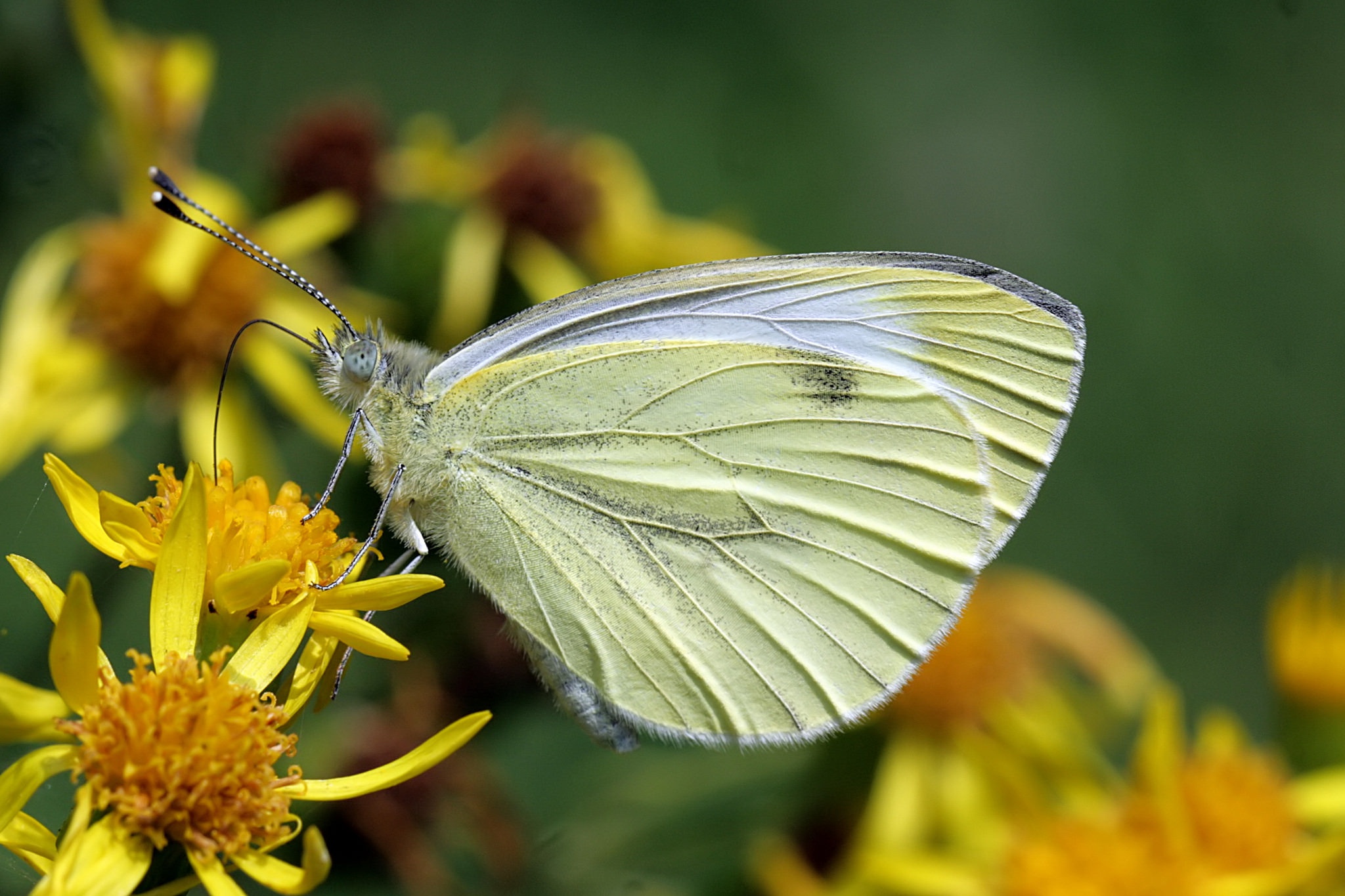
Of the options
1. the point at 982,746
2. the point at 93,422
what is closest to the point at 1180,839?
the point at 982,746

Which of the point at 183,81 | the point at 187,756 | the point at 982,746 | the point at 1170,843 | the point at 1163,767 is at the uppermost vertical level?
the point at 183,81

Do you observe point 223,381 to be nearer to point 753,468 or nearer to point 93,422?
point 93,422

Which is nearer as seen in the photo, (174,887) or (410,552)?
(174,887)

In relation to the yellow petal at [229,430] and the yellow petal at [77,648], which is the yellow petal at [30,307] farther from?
the yellow petal at [77,648]

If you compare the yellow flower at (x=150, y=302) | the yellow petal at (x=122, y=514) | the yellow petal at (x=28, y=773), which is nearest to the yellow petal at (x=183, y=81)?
the yellow flower at (x=150, y=302)

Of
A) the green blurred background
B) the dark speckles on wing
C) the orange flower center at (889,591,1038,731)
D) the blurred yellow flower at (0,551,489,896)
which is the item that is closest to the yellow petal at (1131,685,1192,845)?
the orange flower center at (889,591,1038,731)

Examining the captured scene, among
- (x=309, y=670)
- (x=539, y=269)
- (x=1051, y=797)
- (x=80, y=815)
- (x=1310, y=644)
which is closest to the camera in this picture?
(x=80, y=815)

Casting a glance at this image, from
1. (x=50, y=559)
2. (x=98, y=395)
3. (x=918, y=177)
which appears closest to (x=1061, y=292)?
(x=918, y=177)
